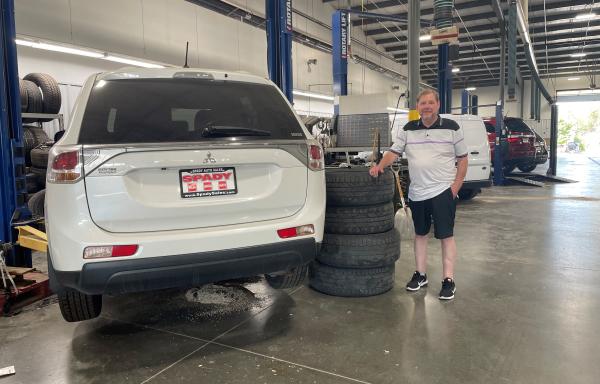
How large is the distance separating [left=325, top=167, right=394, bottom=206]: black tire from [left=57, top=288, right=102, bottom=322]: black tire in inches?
65.9

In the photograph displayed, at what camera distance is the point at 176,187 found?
2074mm

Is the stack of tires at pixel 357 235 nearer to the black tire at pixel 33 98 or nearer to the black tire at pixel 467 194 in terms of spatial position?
the black tire at pixel 33 98

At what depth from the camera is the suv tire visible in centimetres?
315

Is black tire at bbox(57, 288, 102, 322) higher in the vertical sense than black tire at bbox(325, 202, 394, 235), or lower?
lower

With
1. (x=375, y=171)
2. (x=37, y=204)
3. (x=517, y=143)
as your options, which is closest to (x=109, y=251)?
(x=375, y=171)

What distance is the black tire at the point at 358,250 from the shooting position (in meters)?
3.15

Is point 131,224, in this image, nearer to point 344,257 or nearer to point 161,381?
point 161,381

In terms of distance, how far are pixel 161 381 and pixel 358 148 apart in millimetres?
4149

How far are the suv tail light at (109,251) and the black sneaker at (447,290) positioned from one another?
2233 mm

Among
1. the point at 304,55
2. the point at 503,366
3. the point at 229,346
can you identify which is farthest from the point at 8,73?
the point at 304,55

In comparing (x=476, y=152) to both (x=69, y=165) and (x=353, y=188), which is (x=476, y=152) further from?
(x=69, y=165)

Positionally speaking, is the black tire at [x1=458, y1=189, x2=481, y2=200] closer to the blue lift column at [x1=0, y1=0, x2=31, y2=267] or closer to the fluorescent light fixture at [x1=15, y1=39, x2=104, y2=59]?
the fluorescent light fixture at [x1=15, y1=39, x2=104, y2=59]

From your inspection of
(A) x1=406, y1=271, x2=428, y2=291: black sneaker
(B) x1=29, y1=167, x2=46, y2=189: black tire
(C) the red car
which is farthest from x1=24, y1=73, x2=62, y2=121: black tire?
(C) the red car

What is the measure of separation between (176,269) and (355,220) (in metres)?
1.51
